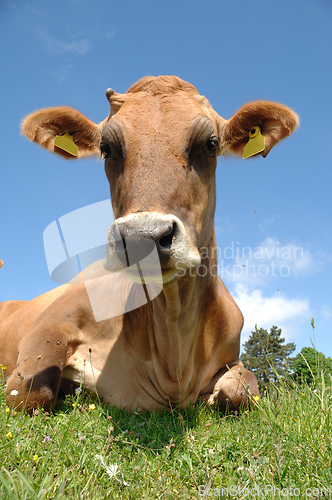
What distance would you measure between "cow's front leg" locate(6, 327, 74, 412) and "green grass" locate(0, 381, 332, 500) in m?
0.22

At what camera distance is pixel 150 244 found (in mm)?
2654

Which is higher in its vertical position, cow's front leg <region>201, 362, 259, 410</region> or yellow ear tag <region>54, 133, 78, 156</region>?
yellow ear tag <region>54, 133, 78, 156</region>

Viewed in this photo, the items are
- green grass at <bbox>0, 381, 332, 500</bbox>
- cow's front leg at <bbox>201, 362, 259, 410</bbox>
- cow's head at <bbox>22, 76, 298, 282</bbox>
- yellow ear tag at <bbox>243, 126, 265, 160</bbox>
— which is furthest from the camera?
yellow ear tag at <bbox>243, 126, 265, 160</bbox>

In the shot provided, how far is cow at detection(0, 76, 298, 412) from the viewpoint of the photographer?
10.4 feet

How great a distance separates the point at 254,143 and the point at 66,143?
2381 mm

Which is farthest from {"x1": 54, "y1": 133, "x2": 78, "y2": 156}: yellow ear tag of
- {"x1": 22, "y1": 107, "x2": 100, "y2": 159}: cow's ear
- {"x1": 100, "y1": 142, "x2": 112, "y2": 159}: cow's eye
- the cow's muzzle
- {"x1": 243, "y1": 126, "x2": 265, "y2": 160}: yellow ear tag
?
the cow's muzzle

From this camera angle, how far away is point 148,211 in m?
2.83

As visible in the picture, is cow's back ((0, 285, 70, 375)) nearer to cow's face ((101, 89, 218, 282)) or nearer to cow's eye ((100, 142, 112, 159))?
cow's eye ((100, 142, 112, 159))

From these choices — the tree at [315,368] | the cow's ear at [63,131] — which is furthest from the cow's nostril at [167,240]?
the cow's ear at [63,131]

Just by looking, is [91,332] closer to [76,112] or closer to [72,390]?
[72,390]

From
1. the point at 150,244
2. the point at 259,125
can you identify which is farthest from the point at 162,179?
the point at 259,125

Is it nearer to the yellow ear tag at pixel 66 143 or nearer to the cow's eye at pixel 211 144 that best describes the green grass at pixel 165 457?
the cow's eye at pixel 211 144

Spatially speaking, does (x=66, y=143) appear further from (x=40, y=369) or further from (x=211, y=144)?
(x=40, y=369)

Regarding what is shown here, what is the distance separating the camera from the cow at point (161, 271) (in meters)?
3.18
